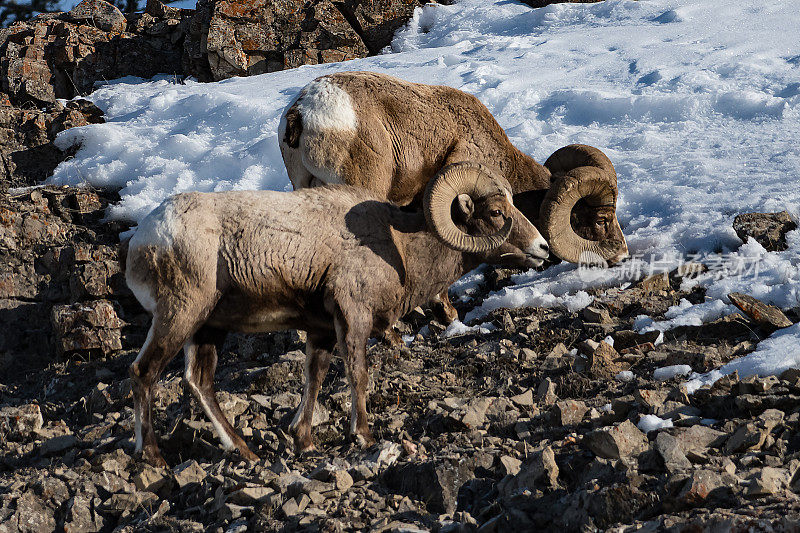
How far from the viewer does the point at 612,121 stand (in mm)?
14984

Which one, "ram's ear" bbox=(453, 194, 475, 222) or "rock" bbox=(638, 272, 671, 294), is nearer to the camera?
"ram's ear" bbox=(453, 194, 475, 222)

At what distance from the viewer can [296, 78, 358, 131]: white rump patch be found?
9.33 meters

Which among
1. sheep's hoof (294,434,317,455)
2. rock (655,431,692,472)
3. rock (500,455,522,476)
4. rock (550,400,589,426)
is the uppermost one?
rock (655,431,692,472)

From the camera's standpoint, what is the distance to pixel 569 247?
33.2 feet

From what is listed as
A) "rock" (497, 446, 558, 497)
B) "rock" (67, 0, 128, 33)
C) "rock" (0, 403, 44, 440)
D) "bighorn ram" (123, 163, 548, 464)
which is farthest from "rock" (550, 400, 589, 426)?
"rock" (67, 0, 128, 33)

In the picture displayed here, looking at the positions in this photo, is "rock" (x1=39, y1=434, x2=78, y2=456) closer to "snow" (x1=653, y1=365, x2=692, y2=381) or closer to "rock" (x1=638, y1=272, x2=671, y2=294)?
"snow" (x1=653, y1=365, x2=692, y2=381)

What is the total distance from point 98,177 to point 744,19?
14.4m

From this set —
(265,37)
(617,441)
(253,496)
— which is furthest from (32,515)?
(265,37)

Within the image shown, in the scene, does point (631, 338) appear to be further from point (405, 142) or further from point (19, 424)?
point (19, 424)

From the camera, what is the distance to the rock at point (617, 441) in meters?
5.37

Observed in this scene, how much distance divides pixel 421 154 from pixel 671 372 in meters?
4.11

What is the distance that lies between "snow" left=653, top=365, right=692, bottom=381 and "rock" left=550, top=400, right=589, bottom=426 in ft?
4.13

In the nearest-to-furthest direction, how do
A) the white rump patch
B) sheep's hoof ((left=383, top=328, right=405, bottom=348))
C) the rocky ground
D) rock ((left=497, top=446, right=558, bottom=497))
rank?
the rocky ground < rock ((left=497, top=446, right=558, bottom=497)) < the white rump patch < sheep's hoof ((left=383, top=328, right=405, bottom=348))

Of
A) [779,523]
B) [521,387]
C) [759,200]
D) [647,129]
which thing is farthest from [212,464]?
[647,129]
